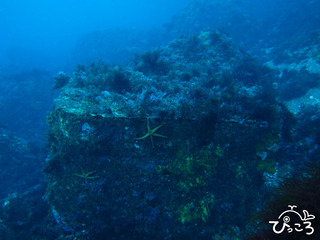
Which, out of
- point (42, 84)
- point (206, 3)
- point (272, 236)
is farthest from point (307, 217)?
point (206, 3)

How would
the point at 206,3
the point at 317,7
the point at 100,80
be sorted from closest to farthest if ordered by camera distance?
the point at 100,80 < the point at 317,7 < the point at 206,3

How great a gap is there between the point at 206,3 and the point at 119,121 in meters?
30.0

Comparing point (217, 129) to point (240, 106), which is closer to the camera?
point (217, 129)

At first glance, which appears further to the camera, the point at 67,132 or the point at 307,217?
the point at 67,132

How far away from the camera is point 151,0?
82812 millimetres

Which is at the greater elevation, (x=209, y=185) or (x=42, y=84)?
(x=42, y=84)

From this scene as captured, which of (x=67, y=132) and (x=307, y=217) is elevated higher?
(x=67, y=132)

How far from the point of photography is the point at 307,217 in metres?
2.68

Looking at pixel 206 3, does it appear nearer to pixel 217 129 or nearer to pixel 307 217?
pixel 217 129

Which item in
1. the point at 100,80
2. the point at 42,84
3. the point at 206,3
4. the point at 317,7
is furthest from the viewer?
the point at 206,3

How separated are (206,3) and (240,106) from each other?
27.8m

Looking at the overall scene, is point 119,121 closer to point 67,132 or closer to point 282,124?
point 67,132

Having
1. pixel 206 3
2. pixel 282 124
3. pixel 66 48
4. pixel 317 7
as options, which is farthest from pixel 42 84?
pixel 66 48

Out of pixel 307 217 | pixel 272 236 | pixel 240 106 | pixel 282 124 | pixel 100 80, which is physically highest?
pixel 100 80
